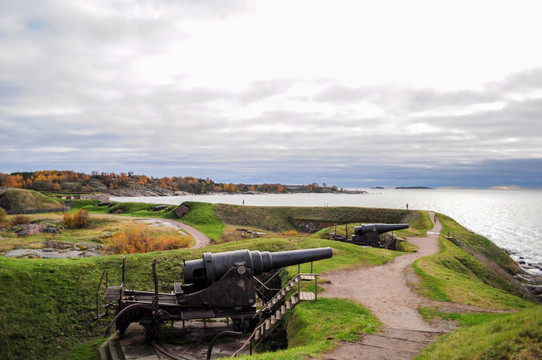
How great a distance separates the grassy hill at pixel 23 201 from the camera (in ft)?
175

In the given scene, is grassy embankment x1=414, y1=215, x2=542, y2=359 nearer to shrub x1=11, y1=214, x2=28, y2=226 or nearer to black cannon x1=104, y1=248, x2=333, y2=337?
black cannon x1=104, y1=248, x2=333, y2=337

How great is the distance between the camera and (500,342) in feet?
19.4

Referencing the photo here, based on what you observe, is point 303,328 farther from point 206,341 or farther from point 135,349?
point 135,349

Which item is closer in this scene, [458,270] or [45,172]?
[458,270]

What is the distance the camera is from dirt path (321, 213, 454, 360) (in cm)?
755

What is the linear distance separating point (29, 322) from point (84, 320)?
69.0 inches

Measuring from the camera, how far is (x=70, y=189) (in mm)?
114500

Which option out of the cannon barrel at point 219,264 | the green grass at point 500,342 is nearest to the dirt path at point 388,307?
the green grass at point 500,342

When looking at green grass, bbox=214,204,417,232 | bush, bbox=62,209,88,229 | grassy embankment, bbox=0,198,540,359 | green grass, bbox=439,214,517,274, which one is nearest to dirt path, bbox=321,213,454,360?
grassy embankment, bbox=0,198,540,359

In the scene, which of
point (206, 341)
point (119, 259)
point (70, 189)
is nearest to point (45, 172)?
point (70, 189)

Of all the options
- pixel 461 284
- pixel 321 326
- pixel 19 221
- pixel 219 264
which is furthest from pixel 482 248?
pixel 19 221

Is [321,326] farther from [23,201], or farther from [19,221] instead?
[23,201]

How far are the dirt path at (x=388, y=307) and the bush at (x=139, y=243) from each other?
16.2 metres

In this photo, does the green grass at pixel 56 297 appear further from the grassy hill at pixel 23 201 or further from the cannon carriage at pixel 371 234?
the grassy hill at pixel 23 201
